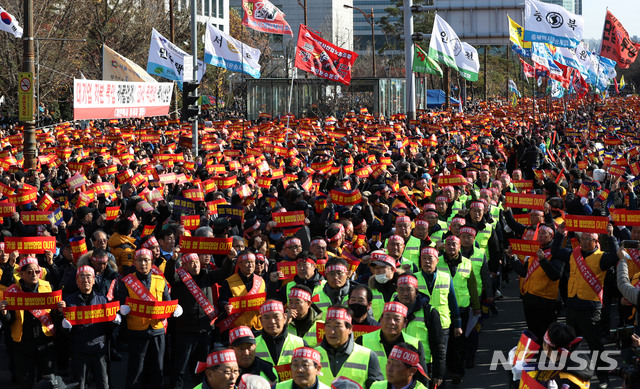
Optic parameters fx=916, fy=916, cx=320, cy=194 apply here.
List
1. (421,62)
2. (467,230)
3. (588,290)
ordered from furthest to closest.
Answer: (421,62)
(467,230)
(588,290)

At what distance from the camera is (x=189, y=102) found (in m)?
20.1

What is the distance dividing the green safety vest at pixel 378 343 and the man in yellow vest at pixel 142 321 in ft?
7.66

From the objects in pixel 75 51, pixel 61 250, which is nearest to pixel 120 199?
pixel 61 250

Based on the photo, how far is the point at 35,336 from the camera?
8359 mm

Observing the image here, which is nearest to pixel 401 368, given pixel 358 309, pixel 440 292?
pixel 358 309

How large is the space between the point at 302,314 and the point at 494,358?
11.1 feet

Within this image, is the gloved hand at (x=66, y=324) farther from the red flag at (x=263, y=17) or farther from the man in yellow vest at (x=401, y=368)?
the red flag at (x=263, y=17)

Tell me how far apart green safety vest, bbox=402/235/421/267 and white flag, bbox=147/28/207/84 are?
14.4 m

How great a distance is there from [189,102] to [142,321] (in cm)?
1235

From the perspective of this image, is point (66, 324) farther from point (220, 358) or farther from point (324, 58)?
point (324, 58)

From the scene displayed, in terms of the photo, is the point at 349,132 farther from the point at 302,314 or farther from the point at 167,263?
the point at 302,314

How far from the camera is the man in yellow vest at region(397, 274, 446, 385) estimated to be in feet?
23.6

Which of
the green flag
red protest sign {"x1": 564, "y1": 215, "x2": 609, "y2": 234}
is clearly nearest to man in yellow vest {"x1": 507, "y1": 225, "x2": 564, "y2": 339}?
red protest sign {"x1": 564, "y1": 215, "x2": 609, "y2": 234}

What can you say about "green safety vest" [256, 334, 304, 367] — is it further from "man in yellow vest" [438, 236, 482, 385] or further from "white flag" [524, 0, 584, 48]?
"white flag" [524, 0, 584, 48]
